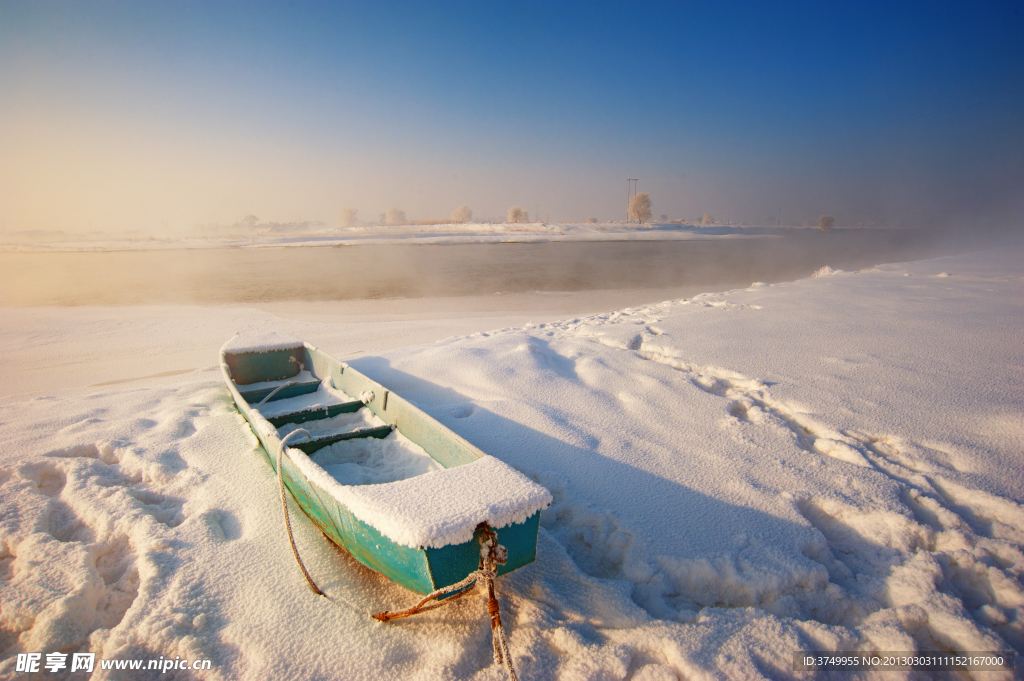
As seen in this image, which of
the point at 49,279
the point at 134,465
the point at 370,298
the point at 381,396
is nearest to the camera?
the point at 134,465

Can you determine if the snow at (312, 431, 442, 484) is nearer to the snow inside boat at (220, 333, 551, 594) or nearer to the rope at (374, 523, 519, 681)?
the snow inside boat at (220, 333, 551, 594)

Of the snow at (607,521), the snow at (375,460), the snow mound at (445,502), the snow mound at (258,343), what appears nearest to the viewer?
the snow mound at (445,502)

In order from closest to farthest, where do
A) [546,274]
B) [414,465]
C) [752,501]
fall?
1. [752,501]
2. [414,465]
3. [546,274]

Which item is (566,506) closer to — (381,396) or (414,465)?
(414,465)

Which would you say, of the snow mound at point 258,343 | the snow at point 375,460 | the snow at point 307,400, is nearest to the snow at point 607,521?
the snow at point 307,400

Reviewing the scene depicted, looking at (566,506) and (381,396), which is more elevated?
(381,396)

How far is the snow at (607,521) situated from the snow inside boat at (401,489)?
48 millimetres

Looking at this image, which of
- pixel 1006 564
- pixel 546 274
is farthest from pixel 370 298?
pixel 1006 564

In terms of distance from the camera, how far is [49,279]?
16.9 metres

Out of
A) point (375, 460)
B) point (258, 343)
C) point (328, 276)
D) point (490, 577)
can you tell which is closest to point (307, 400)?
point (258, 343)

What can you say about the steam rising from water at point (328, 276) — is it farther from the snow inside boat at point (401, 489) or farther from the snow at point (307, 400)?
A: the snow inside boat at point (401, 489)

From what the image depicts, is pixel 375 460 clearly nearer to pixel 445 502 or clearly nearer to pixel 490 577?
pixel 445 502

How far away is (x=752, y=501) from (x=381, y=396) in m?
2.97

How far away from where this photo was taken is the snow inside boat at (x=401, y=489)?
208 centimetres
